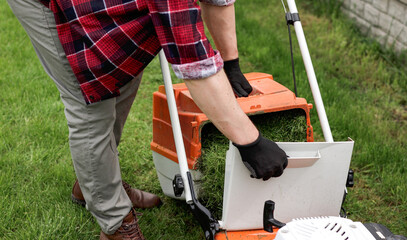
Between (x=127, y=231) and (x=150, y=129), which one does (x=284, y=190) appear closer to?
(x=127, y=231)

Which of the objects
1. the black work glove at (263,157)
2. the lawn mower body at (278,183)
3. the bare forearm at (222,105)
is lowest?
the lawn mower body at (278,183)

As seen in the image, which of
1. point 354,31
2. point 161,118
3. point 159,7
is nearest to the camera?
point 159,7

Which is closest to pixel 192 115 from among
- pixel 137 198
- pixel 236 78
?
pixel 236 78

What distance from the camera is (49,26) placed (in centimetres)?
192

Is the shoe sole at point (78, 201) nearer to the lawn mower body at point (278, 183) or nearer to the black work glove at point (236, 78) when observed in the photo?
the lawn mower body at point (278, 183)

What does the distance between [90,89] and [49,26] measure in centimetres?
27

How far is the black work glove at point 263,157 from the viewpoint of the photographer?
1762mm

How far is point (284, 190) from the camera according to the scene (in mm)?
1978

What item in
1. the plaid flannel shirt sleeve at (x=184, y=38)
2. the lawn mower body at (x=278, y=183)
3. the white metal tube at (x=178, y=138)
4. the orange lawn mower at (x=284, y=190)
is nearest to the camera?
the plaid flannel shirt sleeve at (x=184, y=38)

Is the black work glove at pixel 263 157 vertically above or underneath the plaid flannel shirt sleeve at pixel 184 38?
underneath

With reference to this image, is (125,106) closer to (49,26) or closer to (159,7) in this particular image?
(49,26)

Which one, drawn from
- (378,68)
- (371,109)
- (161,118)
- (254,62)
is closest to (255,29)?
(254,62)

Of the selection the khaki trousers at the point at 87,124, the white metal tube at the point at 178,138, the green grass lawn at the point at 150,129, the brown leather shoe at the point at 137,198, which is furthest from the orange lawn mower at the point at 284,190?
the green grass lawn at the point at 150,129

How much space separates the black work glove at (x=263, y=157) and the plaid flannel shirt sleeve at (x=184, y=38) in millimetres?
293
